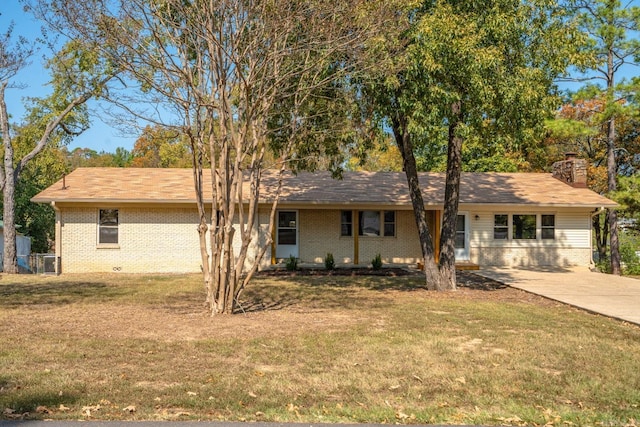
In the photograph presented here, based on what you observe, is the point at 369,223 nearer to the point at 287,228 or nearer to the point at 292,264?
the point at 287,228

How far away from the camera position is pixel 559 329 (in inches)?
404

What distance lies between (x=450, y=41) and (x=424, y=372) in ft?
23.0

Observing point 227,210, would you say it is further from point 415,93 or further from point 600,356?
point 600,356

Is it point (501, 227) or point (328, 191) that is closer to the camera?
point (328, 191)

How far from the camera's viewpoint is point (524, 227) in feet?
77.8

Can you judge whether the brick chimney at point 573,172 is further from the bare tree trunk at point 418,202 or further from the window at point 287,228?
the bare tree trunk at point 418,202

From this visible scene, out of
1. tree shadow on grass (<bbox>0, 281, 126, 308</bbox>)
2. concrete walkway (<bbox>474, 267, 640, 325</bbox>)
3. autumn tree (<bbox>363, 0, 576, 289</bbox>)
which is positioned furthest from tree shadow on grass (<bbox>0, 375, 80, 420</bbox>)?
concrete walkway (<bbox>474, 267, 640, 325</bbox>)

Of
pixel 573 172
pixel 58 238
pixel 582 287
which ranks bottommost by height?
pixel 582 287

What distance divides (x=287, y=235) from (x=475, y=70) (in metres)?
12.1

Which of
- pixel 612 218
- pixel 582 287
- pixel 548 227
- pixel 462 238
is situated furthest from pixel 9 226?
pixel 612 218

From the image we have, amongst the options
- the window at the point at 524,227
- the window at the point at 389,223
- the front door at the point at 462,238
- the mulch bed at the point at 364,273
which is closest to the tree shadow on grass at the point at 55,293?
the mulch bed at the point at 364,273

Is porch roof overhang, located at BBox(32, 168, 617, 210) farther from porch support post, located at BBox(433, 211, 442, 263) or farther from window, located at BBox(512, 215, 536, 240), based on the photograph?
window, located at BBox(512, 215, 536, 240)

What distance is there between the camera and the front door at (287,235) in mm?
22391

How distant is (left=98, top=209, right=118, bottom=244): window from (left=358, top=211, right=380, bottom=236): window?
875 centimetres
